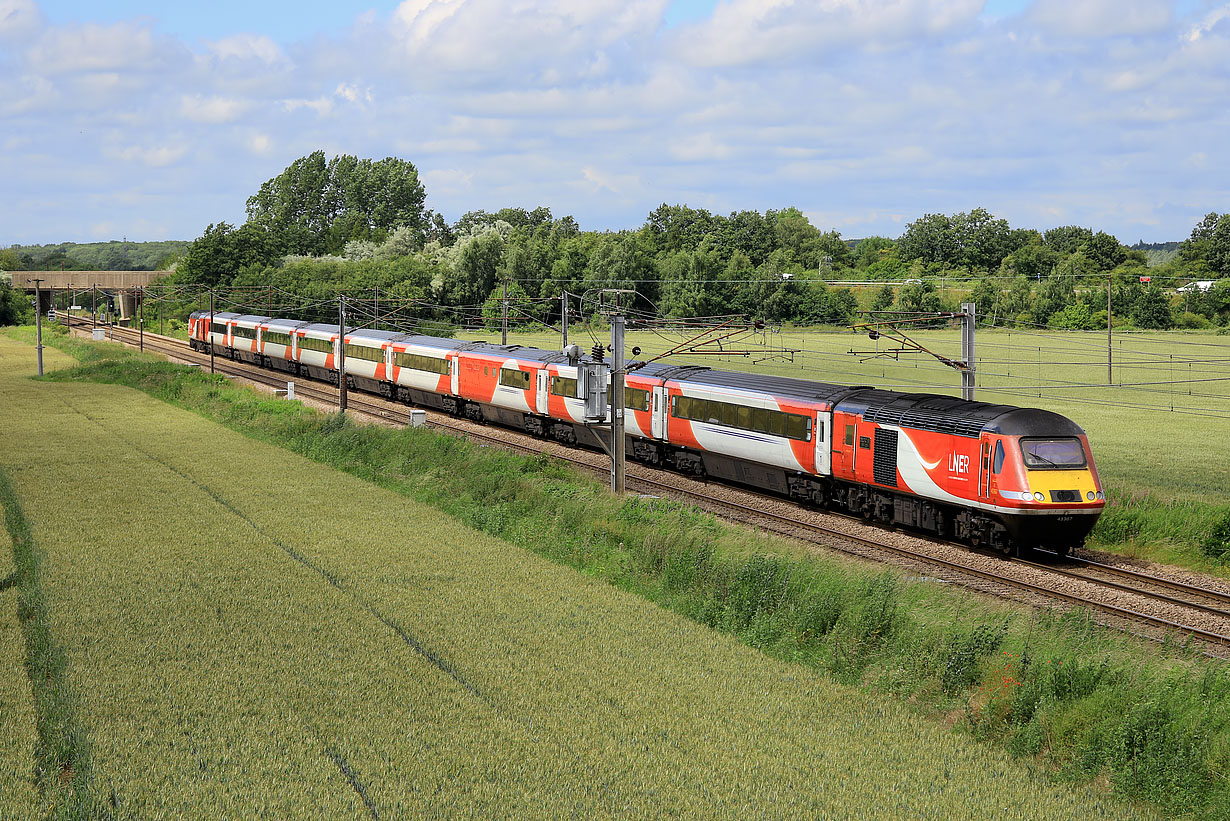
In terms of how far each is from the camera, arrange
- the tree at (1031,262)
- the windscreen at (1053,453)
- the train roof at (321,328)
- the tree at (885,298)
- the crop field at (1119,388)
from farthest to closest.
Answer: the tree at (1031,262)
the tree at (885,298)
the train roof at (321,328)
the crop field at (1119,388)
the windscreen at (1053,453)

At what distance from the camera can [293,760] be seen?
1203 cm

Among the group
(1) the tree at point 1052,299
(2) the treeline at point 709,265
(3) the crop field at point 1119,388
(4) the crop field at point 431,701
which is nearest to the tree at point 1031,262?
(2) the treeline at point 709,265

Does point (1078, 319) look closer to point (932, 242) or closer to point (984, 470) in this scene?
point (932, 242)

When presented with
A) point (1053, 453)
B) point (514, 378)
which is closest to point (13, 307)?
point (514, 378)

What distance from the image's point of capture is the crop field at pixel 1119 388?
24984 mm

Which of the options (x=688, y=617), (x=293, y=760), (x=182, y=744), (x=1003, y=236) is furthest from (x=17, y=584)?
(x=1003, y=236)

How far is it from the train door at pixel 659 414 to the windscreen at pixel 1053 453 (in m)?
13.1

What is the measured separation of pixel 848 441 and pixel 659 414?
8462mm

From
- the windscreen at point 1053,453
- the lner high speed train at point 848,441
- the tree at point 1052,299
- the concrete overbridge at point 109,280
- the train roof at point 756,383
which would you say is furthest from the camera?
the concrete overbridge at point 109,280

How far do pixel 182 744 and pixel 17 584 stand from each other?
950 cm

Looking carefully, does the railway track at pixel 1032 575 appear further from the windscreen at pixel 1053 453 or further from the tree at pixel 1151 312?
the tree at pixel 1151 312

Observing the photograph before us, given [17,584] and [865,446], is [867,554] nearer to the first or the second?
[865,446]

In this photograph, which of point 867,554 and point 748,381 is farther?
point 748,381

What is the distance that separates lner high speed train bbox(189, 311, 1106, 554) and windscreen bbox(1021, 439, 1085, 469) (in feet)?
0.09
